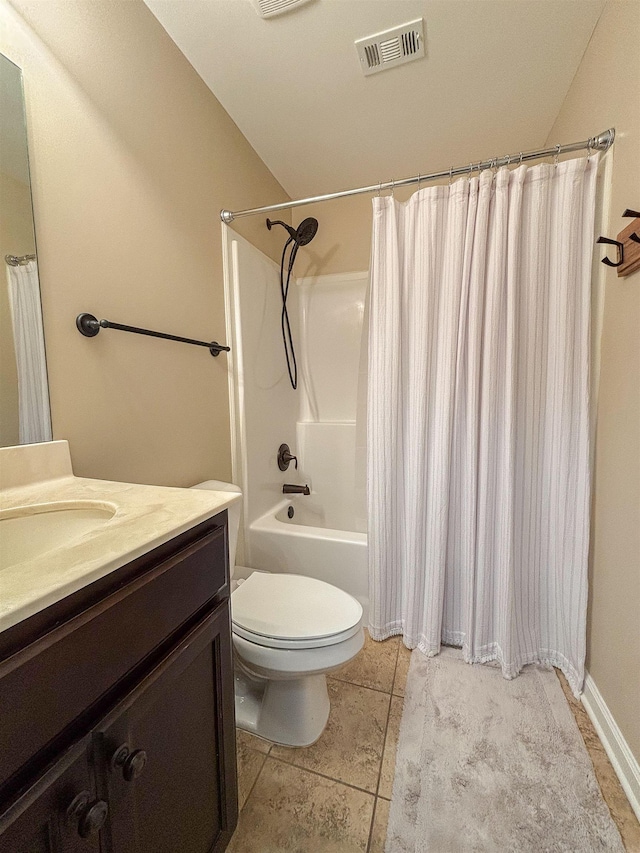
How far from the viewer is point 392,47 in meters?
1.30

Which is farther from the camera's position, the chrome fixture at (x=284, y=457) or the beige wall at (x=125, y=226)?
the chrome fixture at (x=284, y=457)

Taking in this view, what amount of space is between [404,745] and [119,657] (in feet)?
3.53

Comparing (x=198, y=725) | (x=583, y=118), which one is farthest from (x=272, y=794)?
(x=583, y=118)

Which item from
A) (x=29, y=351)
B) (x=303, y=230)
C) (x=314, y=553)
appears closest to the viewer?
(x=29, y=351)

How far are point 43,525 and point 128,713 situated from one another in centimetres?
44

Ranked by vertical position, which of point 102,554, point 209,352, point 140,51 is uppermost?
point 140,51

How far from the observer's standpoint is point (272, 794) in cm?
97

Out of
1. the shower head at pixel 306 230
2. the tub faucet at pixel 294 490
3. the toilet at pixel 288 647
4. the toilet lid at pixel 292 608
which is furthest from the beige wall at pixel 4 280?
the tub faucet at pixel 294 490

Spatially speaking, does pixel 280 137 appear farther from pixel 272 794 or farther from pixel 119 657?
pixel 272 794

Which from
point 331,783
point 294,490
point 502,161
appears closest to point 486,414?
point 502,161

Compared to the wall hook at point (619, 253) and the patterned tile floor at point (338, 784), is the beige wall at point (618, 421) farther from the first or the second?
the patterned tile floor at point (338, 784)

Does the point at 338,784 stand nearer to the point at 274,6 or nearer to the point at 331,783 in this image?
the point at 331,783

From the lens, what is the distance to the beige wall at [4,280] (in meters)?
0.80

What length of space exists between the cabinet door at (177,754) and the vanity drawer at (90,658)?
0.04 metres
